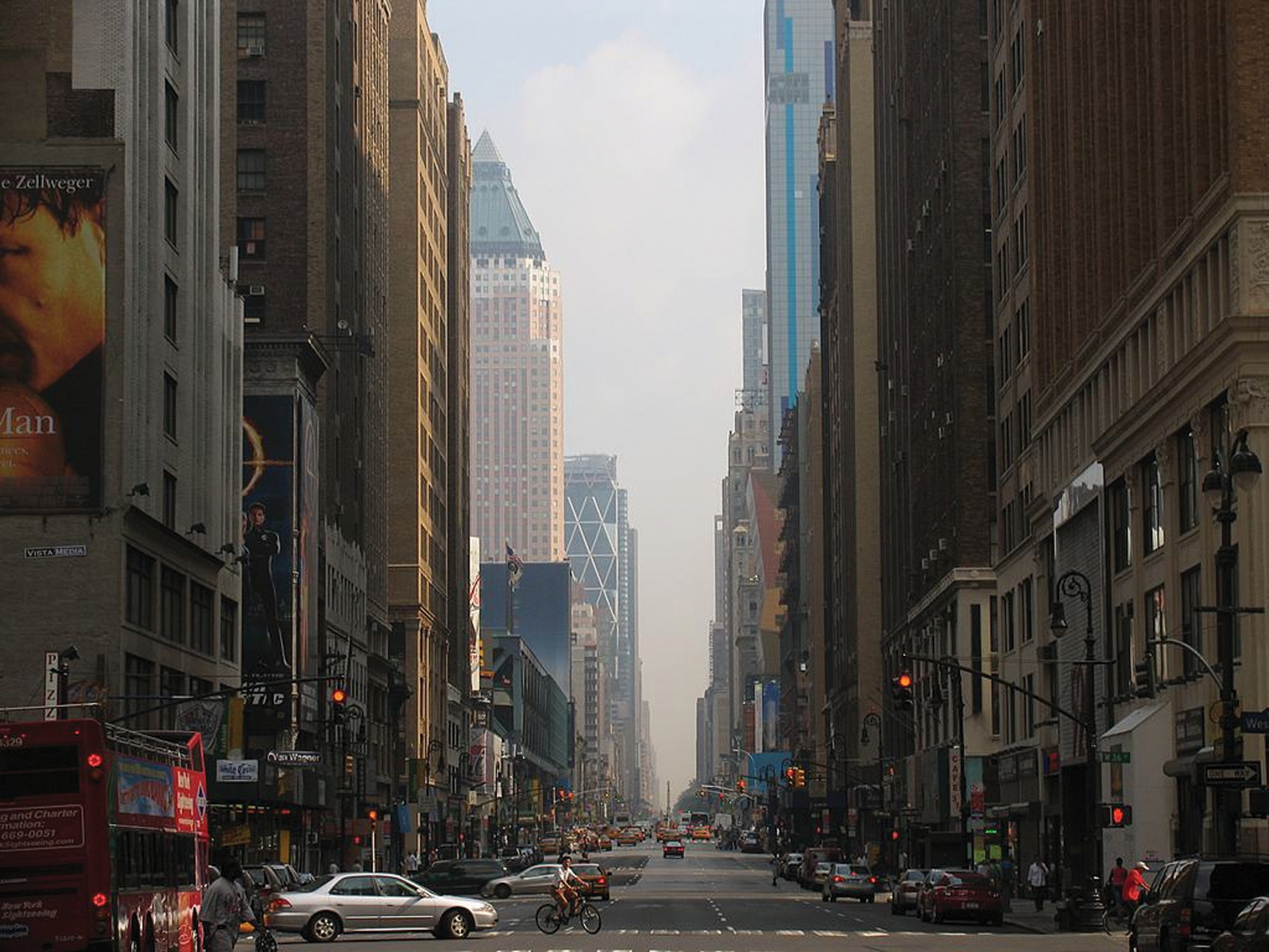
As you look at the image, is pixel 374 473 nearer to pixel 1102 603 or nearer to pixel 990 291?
pixel 990 291

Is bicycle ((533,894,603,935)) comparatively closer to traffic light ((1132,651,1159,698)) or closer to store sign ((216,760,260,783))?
traffic light ((1132,651,1159,698))

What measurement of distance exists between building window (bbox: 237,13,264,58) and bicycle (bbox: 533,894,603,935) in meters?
65.9

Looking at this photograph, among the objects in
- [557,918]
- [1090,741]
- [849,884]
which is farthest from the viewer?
[849,884]

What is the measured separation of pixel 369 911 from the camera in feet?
173

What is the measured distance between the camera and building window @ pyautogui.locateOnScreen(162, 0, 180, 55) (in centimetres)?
7338

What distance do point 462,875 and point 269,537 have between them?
68.3 ft

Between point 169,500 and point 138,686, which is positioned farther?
point 169,500

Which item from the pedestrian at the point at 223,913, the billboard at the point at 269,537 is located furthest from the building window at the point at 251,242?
the pedestrian at the point at 223,913

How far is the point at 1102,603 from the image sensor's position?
68125 mm

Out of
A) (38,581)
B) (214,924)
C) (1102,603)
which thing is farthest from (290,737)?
(214,924)

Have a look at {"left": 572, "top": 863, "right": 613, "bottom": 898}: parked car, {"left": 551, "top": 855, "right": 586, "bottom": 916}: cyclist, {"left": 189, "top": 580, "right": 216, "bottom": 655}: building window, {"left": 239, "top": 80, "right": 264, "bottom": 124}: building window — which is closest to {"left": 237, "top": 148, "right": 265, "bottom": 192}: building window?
{"left": 239, "top": 80, "right": 264, "bottom": 124}: building window

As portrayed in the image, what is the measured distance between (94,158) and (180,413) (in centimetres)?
1111

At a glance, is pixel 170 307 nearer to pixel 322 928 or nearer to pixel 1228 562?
pixel 322 928

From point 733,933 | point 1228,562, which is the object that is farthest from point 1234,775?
point 733,933
